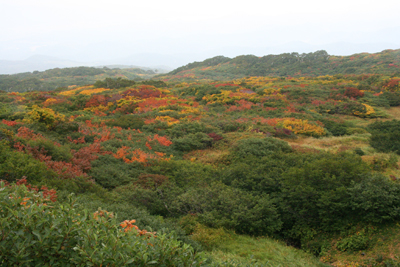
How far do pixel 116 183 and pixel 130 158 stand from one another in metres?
2.16

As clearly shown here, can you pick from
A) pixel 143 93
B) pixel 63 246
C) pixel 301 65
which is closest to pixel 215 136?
pixel 63 246

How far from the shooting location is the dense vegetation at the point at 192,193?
217cm

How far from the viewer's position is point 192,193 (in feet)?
22.7

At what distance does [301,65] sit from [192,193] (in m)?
57.0

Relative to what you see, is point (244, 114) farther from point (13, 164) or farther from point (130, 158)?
point (13, 164)

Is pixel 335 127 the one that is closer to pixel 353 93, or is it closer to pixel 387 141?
pixel 387 141

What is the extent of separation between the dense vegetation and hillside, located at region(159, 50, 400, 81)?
131 feet

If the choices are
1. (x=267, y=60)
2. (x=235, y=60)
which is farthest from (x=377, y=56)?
(x=235, y=60)

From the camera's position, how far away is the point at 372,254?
508 centimetres

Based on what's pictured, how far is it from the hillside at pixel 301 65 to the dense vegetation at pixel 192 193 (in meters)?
39.9

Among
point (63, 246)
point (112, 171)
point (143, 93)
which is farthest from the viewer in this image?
point (143, 93)

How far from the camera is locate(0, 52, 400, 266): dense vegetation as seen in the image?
2.17 metres

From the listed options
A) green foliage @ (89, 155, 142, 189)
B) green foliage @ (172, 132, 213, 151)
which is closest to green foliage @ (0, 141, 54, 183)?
green foliage @ (89, 155, 142, 189)

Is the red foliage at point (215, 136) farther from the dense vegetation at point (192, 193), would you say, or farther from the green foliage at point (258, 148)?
the green foliage at point (258, 148)
